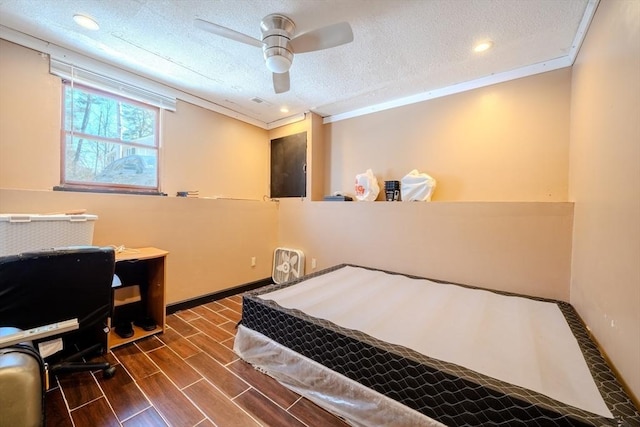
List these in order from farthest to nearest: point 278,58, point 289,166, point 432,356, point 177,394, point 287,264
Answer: point 289,166, point 287,264, point 278,58, point 177,394, point 432,356

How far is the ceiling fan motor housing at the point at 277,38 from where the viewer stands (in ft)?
5.68

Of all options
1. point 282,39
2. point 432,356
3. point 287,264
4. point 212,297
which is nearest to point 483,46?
point 282,39

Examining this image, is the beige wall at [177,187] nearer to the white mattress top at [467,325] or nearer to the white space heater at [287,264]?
the white space heater at [287,264]

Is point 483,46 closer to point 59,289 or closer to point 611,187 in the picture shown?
point 611,187

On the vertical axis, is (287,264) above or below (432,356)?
below

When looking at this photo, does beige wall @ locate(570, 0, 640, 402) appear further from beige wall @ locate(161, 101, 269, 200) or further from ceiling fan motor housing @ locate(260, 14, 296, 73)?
beige wall @ locate(161, 101, 269, 200)

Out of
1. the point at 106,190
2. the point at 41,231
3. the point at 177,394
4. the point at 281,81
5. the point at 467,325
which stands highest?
the point at 281,81

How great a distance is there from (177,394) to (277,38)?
8.12ft

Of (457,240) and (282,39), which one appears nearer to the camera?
(282,39)

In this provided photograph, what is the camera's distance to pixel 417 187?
9.08 feet

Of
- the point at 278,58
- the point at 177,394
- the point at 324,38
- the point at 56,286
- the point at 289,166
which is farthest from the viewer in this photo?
the point at 289,166

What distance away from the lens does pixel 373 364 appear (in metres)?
1.31

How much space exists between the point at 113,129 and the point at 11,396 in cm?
262

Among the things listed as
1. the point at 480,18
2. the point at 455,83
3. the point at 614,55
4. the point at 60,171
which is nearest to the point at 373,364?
the point at 614,55
